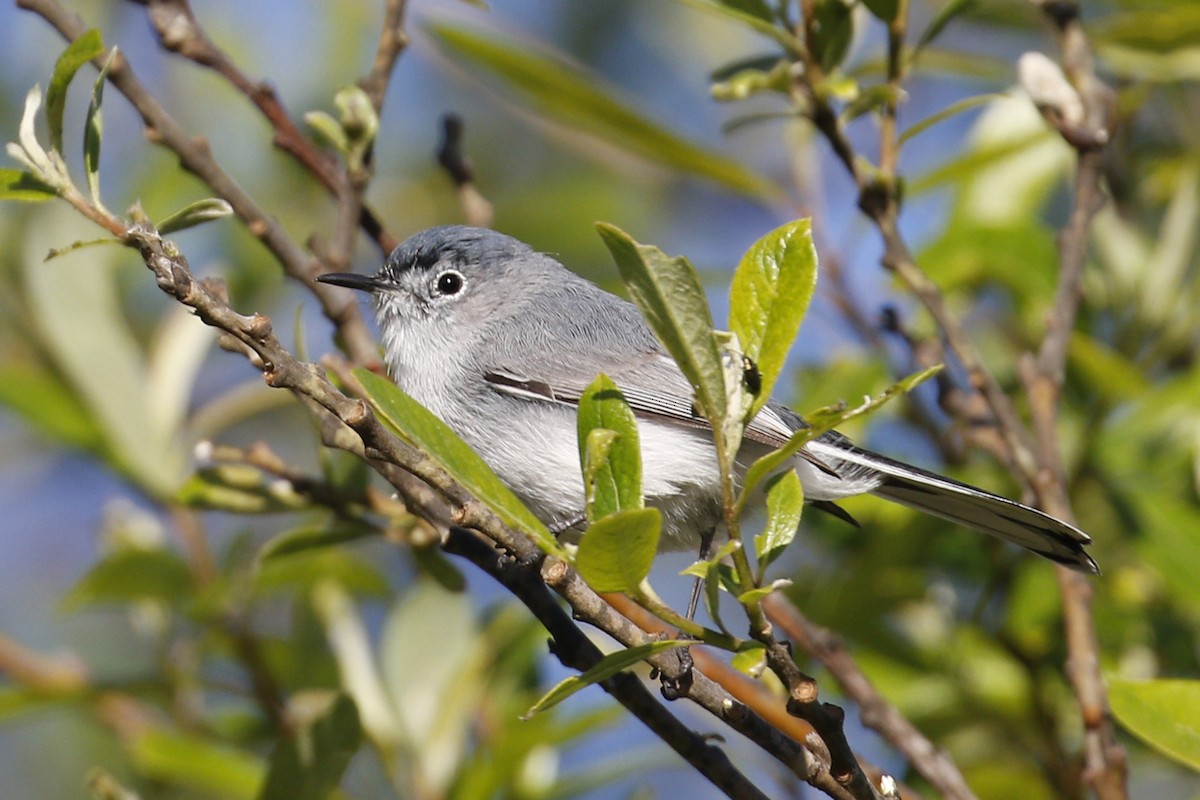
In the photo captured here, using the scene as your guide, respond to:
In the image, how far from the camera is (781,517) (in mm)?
1310

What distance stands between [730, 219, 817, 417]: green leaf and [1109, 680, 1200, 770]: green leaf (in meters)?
0.66

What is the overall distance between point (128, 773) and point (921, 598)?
84.9 inches

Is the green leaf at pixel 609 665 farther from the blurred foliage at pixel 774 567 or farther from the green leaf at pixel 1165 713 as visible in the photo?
the blurred foliage at pixel 774 567

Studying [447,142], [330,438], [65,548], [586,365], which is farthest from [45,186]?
[65,548]

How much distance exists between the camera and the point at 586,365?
96.5 inches

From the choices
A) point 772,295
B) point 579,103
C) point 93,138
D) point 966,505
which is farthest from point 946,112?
point 93,138

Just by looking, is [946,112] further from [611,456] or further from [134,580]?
[134,580]

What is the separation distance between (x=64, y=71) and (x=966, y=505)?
1.49 metres

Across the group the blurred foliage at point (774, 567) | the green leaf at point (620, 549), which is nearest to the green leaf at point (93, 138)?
the blurred foliage at point (774, 567)

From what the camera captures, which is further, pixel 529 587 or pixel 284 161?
pixel 284 161

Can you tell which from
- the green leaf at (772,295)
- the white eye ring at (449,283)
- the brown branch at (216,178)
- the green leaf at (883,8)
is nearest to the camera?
the green leaf at (772,295)

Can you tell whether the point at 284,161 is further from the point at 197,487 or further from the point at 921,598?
the point at 921,598

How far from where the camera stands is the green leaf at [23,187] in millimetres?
1541

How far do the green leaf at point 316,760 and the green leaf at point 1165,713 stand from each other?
1.08 meters
